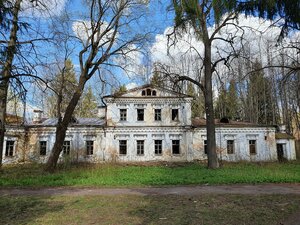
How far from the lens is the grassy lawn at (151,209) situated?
5602 millimetres

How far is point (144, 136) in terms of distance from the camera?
2692cm

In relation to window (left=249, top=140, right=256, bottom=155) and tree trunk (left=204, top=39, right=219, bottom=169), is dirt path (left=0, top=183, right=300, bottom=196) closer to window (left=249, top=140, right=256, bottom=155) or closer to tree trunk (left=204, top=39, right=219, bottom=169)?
tree trunk (left=204, top=39, right=219, bottom=169)

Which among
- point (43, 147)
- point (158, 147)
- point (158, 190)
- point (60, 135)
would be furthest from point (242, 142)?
point (43, 147)

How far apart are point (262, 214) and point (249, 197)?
2296mm

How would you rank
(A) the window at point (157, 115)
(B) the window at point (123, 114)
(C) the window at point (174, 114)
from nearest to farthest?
(B) the window at point (123, 114)
(A) the window at point (157, 115)
(C) the window at point (174, 114)

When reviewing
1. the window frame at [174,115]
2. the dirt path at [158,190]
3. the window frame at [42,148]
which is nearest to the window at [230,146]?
the window frame at [174,115]

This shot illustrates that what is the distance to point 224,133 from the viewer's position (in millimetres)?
27469

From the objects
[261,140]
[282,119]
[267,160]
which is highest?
[282,119]

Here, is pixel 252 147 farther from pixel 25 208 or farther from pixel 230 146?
pixel 25 208

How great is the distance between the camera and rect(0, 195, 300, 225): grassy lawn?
221 inches

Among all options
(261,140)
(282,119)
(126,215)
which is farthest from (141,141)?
(282,119)

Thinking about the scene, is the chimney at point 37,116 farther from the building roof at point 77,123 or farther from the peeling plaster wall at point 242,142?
the peeling plaster wall at point 242,142

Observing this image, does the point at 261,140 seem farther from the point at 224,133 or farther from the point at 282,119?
the point at 282,119

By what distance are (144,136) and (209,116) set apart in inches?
399
